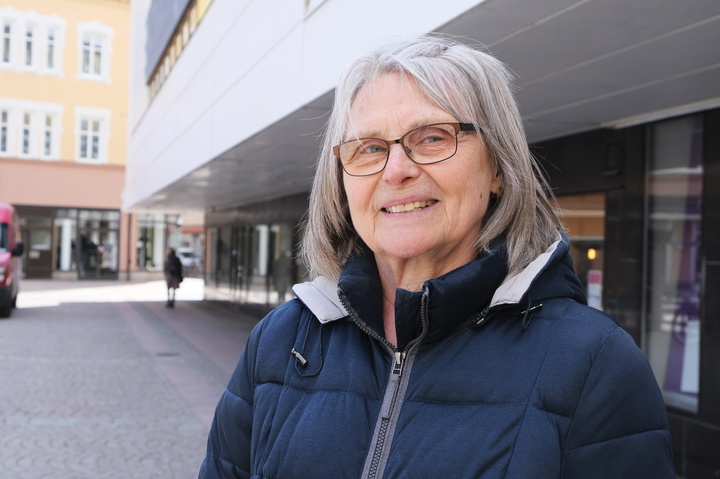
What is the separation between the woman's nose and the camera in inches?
61.1

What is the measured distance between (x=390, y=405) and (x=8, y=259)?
17.9 meters

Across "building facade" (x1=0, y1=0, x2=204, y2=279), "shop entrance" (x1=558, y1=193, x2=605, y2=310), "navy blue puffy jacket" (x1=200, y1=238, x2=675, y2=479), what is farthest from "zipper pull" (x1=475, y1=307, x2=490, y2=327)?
"building facade" (x1=0, y1=0, x2=204, y2=279)

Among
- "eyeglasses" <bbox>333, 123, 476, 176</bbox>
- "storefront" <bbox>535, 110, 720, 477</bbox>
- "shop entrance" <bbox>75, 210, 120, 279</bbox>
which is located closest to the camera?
"eyeglasses" <bbox>333, 123, 476, 176</bbox>

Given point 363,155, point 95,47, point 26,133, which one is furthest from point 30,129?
point 363,155

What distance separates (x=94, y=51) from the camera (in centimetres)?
3547

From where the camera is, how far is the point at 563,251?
57.9 inches

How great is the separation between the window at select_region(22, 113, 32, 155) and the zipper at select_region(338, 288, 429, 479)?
35.7 m

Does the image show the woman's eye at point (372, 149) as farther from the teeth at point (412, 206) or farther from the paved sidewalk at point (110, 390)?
the paved sidewalk at point (110, 390)

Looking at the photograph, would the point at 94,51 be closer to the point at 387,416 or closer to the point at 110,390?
the point at 110,390

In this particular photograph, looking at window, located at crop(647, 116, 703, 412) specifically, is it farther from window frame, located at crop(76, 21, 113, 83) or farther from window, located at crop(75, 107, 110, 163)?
window frame, located at crop(76, 21, 113, 83)

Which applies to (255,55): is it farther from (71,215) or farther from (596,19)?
(71,215)

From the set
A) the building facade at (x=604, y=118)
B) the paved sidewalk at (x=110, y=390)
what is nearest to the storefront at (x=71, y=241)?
the paved sidewalk at (x=110, y=390)

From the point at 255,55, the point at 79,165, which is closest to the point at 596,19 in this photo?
the point at 255,55

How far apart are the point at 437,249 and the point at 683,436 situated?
17.3ft
